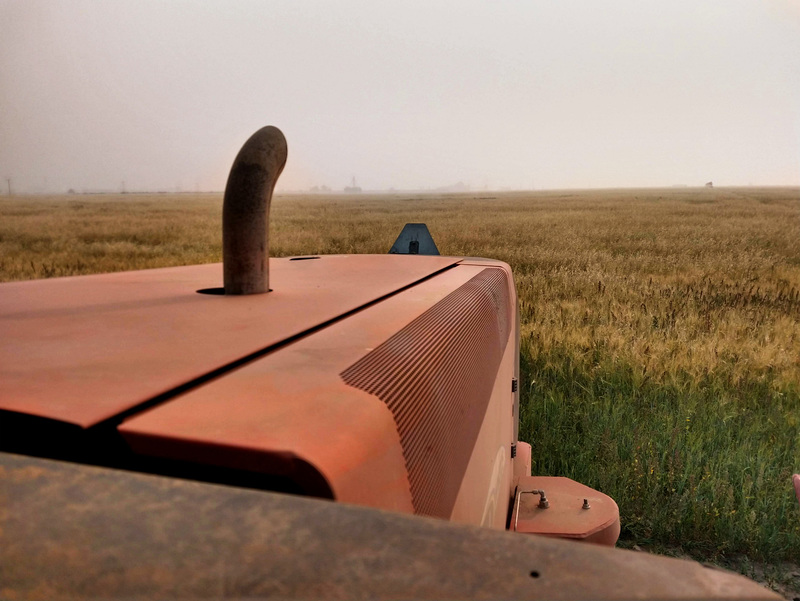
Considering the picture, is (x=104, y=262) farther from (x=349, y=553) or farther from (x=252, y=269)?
(x=349, y=553)

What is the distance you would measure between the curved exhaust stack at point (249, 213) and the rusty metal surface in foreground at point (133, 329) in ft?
0.18

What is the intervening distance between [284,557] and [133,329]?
2.19 feet

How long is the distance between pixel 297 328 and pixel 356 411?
38 cm

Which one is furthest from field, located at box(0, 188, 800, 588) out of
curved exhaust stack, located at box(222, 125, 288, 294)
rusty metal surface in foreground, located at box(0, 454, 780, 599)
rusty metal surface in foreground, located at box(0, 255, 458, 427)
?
rusty metal surface in foreground, located at box(0, 454, 780, 599)

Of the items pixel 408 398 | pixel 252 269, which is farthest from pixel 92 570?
pixel 252 269

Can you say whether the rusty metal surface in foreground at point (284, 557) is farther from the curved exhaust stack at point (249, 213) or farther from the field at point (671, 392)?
the field at point (671, 392)

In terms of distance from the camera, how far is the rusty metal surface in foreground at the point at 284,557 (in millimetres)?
332

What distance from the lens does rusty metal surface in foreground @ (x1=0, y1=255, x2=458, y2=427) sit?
0.60m

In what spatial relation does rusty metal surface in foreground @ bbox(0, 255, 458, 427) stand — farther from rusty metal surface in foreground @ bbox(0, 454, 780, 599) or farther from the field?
the field

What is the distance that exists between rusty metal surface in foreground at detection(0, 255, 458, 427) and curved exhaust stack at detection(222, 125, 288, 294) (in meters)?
0.06

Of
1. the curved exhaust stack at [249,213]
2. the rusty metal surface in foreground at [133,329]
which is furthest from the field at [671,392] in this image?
the curved exhaust stack at [249,213]

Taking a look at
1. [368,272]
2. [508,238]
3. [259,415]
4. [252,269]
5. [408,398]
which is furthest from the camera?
[508,238]

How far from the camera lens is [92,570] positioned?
34 centimetres

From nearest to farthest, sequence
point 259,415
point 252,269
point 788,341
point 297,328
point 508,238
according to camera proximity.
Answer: point 259,415
point 297,328
point 252,269
point 788,341
point 508,238
